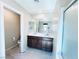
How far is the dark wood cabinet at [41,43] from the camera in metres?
3.56

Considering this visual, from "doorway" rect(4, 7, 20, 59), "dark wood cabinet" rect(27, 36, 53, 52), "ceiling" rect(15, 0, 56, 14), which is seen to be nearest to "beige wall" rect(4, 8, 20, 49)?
"doorway" rect(4, 7, 20, 59)

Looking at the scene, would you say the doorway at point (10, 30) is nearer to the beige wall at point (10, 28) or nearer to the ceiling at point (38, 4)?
the beige wall at point (10, 28)

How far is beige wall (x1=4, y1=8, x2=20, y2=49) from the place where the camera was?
11.8ft

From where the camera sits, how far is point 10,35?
3.90 m

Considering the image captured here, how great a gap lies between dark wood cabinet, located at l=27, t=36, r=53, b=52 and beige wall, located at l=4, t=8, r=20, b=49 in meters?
0.93

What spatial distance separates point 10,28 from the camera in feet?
12.9

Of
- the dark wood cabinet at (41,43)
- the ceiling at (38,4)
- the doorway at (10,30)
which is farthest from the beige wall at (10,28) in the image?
the ceiling at (38,4)

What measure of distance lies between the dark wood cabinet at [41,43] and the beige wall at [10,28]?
926mm

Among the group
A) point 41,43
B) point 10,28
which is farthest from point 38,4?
point 10,28

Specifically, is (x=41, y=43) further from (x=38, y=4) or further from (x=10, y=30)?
(x=38, y=4)

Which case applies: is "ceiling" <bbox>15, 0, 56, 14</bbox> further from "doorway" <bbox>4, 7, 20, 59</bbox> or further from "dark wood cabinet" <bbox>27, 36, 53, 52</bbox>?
"dark wood cabinet" <bbox>27, 36, 53, 52</bbox>

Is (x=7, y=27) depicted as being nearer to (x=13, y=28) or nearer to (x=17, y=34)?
(x=13, y=28)

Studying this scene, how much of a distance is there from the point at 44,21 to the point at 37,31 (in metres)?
0.74

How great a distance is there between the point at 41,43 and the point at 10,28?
185 cm
